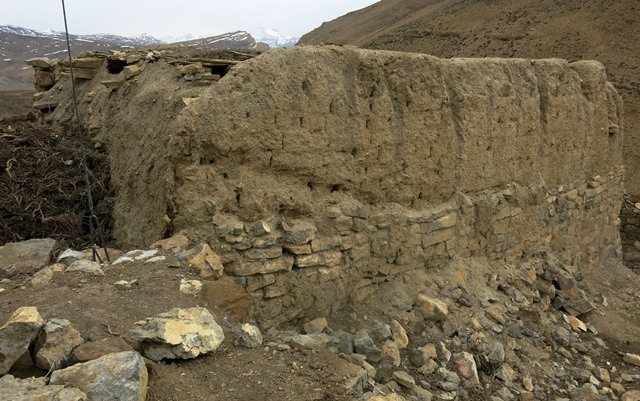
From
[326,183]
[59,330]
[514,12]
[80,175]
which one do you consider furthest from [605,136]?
[514,12]

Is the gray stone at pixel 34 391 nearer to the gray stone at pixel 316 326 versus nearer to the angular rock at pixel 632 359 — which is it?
the gray stone at pixel 316 326

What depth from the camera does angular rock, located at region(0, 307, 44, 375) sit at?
7.40 feet

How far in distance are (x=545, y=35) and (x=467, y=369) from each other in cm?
2715

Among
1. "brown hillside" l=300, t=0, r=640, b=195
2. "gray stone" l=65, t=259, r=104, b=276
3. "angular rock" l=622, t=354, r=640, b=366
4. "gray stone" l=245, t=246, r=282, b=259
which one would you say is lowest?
"angular rock" l=622, t=354, r=640, b=366

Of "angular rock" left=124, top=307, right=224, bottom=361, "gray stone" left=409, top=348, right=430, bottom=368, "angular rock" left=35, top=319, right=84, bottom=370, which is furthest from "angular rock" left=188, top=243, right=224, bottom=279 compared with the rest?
"gray stone" left=409, top=348, right=430, bottom=368

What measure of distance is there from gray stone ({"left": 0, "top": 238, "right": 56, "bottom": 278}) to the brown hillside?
54.9ft

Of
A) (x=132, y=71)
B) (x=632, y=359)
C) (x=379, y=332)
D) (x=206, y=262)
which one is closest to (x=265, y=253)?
(x=206, y=262)

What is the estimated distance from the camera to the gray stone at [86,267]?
3.19 meters

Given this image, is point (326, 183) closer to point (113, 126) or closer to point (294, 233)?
point (294, 233)

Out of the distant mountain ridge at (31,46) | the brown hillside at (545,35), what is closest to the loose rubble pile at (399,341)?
the brown hillside at (545,35)

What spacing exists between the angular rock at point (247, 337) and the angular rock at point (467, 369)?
1885 millimetres

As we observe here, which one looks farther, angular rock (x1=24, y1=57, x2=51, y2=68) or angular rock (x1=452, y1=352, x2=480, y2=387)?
angular rock (x1=24, y1=57, x2=51, y2=68)

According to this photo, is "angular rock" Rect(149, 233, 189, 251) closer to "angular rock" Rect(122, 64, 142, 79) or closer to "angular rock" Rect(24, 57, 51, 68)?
"angular rock" Rect(122, 64, 142, 79)

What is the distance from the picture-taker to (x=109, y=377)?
2193 mm
